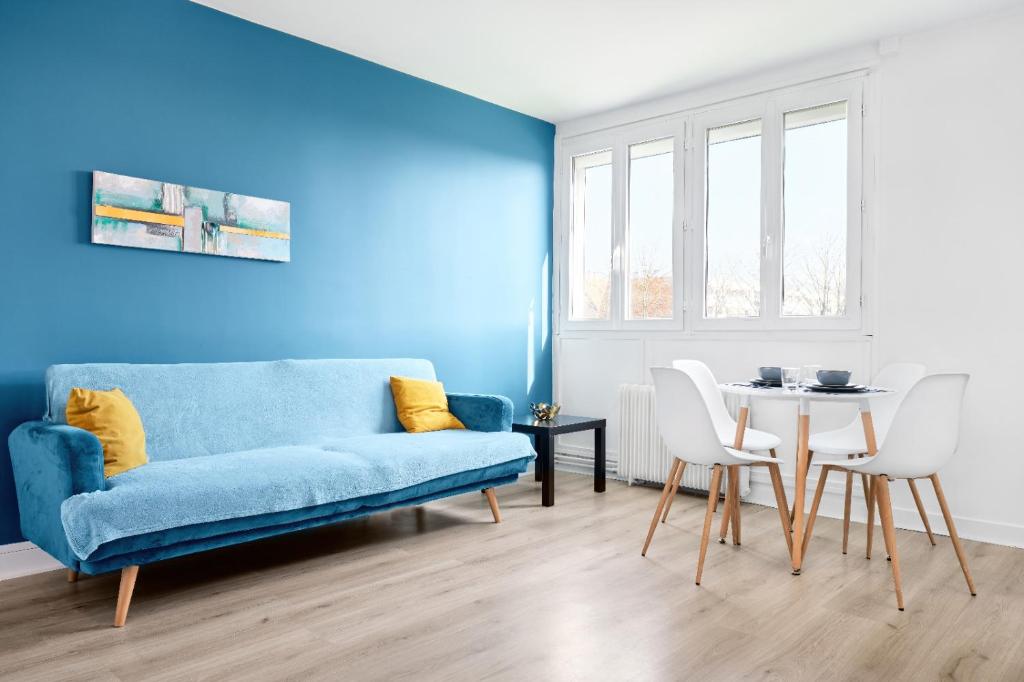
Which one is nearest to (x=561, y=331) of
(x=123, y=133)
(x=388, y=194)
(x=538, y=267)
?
(x=538, y=267)

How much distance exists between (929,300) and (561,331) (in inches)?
100

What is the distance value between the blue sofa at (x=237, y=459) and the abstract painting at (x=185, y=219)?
0.63m

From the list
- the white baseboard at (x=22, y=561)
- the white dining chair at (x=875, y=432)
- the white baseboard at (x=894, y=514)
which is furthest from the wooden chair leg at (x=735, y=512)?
the white baseboard at (x=22, y=561)

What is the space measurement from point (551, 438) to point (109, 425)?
2380mm

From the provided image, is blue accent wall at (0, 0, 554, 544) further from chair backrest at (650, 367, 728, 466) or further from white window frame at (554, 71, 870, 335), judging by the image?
chair backrest at (650, 367, 728, 466)

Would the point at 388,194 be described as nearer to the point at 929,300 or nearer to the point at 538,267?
the point at 538,267

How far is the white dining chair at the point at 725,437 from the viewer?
338cm

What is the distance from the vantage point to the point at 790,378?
125 inches

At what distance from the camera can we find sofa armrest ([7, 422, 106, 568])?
2463 mm

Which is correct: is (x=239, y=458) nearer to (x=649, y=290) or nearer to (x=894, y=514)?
(x=649, y=290)

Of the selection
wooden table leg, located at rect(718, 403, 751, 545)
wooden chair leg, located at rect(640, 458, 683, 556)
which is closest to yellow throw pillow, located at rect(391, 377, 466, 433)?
wooden chair leg, located at rect(640, 458, 683, 556)

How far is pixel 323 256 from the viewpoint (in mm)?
4160

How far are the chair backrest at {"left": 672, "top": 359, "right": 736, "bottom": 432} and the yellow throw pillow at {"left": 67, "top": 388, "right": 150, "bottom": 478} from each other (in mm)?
2545

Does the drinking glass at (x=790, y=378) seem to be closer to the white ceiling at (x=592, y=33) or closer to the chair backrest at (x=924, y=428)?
the chair backrest at (x=924, y=428)
